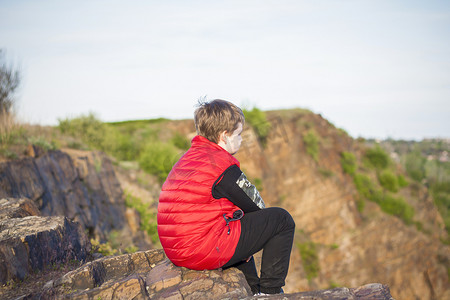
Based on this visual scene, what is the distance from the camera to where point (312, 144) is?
2302 cm

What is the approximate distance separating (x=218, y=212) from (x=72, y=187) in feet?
18.1

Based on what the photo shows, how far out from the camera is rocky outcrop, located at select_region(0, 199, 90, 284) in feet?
9.45

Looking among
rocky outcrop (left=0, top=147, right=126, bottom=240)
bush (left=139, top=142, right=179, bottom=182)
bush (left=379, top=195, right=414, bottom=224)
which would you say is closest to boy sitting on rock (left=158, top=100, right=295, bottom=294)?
rocky outcrop (left=0, top=147, right=126, bottom=240)

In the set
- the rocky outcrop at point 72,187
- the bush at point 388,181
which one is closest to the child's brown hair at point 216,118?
the rocky outcrop at point 72,187

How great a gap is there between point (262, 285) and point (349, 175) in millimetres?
23243

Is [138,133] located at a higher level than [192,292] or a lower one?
higher

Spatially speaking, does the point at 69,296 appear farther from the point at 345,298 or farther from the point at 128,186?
the point at 128,186

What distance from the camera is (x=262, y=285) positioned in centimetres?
266

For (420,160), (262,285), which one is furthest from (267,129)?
(420,160)

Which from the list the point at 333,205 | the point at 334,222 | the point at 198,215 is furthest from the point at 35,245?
the point at 333,205

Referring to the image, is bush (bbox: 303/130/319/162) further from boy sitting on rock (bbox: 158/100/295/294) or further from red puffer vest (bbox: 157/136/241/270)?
red puffer vest (bbox: 157/136/241/270)

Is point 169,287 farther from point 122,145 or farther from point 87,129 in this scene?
point 122,145

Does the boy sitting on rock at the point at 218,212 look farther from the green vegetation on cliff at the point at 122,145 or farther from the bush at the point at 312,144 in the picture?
the bush at the point at 312,144

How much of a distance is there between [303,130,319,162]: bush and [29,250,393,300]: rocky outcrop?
2090 cm
